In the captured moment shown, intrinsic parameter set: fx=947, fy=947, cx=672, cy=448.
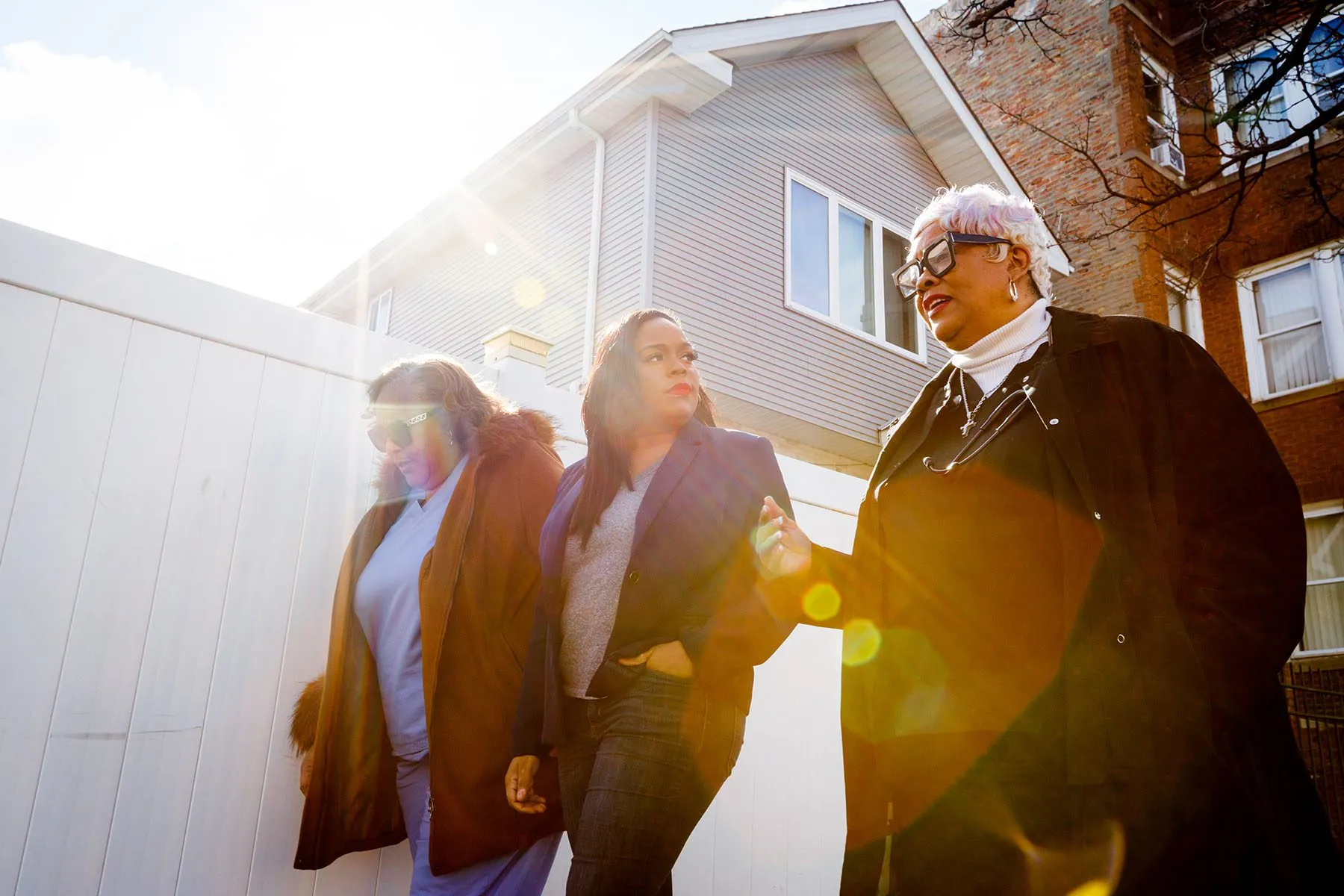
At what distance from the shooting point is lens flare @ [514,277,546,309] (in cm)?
1184

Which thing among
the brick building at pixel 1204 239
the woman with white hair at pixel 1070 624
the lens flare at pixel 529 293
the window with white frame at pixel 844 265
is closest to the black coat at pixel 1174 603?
the woman with white hair at pixel 1070 624

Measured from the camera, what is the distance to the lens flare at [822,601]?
2535mm

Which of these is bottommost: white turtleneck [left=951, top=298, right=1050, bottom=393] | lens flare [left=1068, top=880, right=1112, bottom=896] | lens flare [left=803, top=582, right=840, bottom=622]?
lens flare [left=1068, top=880, right=1112, bottom=896]

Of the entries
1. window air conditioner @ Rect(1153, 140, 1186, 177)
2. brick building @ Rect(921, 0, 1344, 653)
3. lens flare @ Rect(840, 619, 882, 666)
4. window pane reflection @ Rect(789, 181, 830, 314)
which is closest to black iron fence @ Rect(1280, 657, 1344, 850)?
brick building @ Rect(921, 0, 1344, 653)

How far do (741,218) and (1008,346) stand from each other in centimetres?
923

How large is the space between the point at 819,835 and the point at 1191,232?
12829 mm

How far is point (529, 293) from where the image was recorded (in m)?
12.1

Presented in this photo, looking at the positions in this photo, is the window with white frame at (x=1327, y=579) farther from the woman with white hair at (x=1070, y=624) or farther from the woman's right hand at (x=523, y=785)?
the woman's right hand at (x=523, y=785)

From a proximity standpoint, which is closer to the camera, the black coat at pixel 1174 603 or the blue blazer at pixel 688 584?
the black coat at pixel 1174 603

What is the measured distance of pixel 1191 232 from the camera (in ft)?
46.7

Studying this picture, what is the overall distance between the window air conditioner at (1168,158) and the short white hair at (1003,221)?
13668 millimetres

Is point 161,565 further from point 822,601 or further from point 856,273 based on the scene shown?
point 856,273

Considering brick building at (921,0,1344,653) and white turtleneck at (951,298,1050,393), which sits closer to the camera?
white turtleneck at (951,298,1050,393)

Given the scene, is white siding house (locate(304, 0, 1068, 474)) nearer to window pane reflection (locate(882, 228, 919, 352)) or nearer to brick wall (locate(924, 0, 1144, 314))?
window pane reflection (locate(882, 228, 919, 352))
